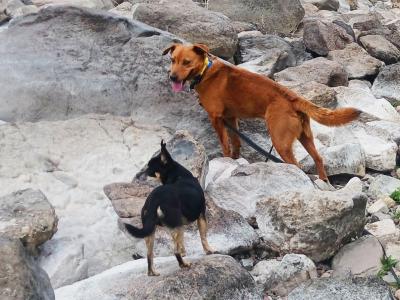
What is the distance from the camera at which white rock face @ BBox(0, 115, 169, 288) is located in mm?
5863

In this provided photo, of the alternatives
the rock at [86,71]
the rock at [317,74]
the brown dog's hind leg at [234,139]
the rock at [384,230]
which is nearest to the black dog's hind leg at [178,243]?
the rock at [384,230]

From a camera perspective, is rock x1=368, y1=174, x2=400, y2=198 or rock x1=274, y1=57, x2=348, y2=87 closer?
rock x1=368, y1=174, x2=400, y2=198

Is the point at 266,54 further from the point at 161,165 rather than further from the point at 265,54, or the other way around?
the point at 161,165

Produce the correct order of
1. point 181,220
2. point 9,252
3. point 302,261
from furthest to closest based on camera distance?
1. point 302,261
2. point 181,220
3. point 9,252

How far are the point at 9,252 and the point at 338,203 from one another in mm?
2782

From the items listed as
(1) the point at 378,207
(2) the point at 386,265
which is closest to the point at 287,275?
(2) the point at 386,265

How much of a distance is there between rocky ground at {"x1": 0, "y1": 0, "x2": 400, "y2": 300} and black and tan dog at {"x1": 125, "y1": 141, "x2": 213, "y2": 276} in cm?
41

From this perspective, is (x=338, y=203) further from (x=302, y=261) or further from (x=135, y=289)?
(x=135, y=289)

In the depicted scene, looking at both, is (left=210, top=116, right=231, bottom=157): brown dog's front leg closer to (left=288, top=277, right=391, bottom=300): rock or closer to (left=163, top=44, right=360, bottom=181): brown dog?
(left=163, top=44, right=360, bottom=181): brown dog

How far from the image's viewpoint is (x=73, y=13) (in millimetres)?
9164

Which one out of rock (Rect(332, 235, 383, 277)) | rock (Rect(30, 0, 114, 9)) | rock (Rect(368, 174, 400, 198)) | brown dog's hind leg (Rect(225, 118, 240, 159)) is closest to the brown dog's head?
brown dog's hind leg (Rect(225, 118, 240, 159))

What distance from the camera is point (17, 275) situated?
405 cm

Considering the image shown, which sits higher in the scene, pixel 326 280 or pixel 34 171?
pixel 326 280

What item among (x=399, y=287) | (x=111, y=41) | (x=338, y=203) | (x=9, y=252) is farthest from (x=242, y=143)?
(x=9, y=252)
